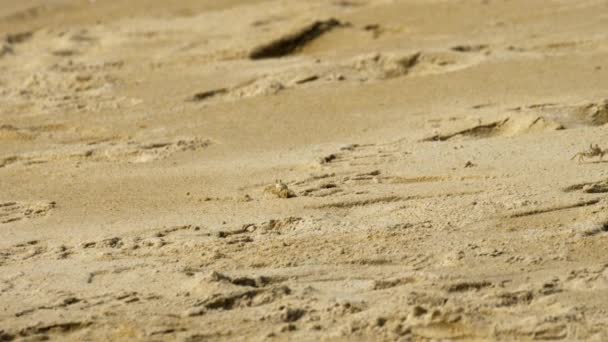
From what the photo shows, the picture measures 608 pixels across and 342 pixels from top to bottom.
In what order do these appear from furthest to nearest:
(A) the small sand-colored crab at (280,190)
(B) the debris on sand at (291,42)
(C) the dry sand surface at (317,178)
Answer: (B) the debris on sand at (291,42) → (A) the small sand-colored crab at (280,190) → (C) the dry sand surface at (317,178)

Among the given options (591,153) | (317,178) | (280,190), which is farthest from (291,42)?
(591,153)

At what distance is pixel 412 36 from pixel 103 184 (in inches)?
107

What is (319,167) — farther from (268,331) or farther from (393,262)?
(268,331)

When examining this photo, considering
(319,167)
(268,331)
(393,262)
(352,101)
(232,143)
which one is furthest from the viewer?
(352,101)

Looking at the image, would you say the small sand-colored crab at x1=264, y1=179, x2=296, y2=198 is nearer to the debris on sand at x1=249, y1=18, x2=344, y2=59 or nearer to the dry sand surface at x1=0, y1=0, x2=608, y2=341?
the dry sand surface at x1=0, y1=0, x2=608, y2=341

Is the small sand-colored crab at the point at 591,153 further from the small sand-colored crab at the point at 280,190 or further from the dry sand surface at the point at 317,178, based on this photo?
the small sand-colored crab at the point at 280,190

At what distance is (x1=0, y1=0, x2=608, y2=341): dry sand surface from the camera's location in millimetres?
3336

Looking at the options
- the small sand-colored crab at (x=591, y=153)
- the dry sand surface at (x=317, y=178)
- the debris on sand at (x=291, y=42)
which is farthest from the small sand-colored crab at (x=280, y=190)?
the debris on sand at (x=291, y=42)

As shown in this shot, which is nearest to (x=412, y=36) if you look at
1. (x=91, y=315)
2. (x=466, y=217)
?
(x=466, y=217)

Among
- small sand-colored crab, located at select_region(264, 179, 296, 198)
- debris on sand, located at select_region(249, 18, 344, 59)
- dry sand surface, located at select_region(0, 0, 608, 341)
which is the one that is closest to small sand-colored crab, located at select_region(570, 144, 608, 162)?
dry sand surface, located at select_region(0, 0, 608, 341)

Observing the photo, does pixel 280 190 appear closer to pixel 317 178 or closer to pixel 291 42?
pixel 317 178

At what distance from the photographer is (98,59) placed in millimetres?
7250

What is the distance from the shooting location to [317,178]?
4551 mm

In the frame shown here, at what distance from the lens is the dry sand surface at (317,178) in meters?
3.34
